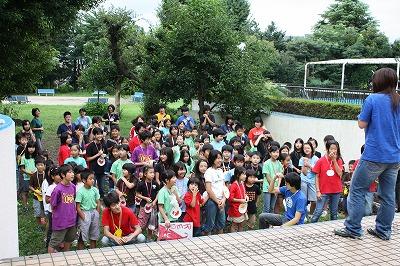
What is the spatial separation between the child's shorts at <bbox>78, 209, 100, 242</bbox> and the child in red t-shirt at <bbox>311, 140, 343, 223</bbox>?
330cm

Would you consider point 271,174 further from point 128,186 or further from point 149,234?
point 128,186

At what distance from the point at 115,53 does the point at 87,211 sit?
48.0ft

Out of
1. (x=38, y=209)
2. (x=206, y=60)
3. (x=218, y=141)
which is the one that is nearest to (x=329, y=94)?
(x=206, y=60)

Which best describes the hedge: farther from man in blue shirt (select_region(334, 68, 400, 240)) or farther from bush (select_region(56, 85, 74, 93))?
bush (select_region(56, 85, 74, 93))

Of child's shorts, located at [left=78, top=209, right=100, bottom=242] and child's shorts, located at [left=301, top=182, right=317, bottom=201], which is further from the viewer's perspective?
child's shorts, located at [left=301, top=182, right=317, bottom=201]

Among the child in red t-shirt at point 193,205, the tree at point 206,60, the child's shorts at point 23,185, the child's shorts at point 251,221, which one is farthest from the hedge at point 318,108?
the child's shorts at point 23,185

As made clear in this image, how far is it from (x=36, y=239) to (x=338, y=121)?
32.3ft

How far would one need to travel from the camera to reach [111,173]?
7.92m

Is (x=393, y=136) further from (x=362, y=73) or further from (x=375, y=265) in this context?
(x=362, y=73)

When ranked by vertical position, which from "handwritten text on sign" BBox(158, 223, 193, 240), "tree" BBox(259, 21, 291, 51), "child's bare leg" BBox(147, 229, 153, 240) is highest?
"tree" BBox(259, 21, 291, 51)

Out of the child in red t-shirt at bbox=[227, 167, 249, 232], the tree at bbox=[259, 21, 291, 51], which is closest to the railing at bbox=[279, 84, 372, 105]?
the child in red t-shirt at bbox=[227, 167, 249, 232]

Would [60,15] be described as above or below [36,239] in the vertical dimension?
above

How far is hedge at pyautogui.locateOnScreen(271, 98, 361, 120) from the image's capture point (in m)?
14.8

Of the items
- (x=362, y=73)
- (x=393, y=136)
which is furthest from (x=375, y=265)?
(x=362, y=73)
